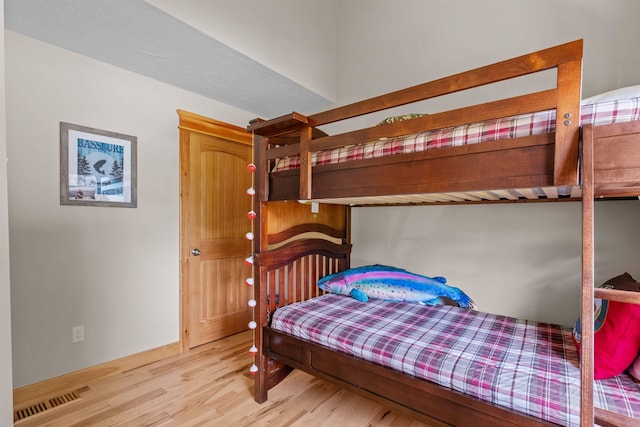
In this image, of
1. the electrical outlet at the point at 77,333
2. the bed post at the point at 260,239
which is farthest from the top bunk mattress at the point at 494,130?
the electrical outlet at the point at 77,333

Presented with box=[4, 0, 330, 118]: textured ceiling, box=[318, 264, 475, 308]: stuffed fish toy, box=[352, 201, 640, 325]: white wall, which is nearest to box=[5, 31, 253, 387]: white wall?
box=[4, 0, 330, 118]: textured ceiling

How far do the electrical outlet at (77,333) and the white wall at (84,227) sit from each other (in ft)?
0.10

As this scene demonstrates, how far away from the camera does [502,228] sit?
2.14 metres

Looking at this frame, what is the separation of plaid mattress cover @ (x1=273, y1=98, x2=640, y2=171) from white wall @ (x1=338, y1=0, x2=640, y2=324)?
3.68 ft

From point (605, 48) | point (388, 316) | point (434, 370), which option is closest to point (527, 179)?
point (434, 370)

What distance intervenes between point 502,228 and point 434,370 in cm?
132

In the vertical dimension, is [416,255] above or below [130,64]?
below

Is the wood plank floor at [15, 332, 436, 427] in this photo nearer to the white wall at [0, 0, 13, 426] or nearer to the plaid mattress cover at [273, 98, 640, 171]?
the white wall at [0, 0, 13, 426]

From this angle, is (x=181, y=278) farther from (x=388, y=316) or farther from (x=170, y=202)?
(x=388, y=316)

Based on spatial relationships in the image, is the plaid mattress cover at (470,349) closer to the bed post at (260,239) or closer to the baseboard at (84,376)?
the bed post at (260,239)

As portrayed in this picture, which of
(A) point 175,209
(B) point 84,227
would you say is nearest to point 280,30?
(A) point 175,209

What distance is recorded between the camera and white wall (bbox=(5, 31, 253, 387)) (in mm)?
1844

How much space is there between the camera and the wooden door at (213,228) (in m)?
2.66

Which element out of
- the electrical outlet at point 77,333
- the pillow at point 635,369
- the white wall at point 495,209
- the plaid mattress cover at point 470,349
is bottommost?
the electrical outlet at point 77,333
